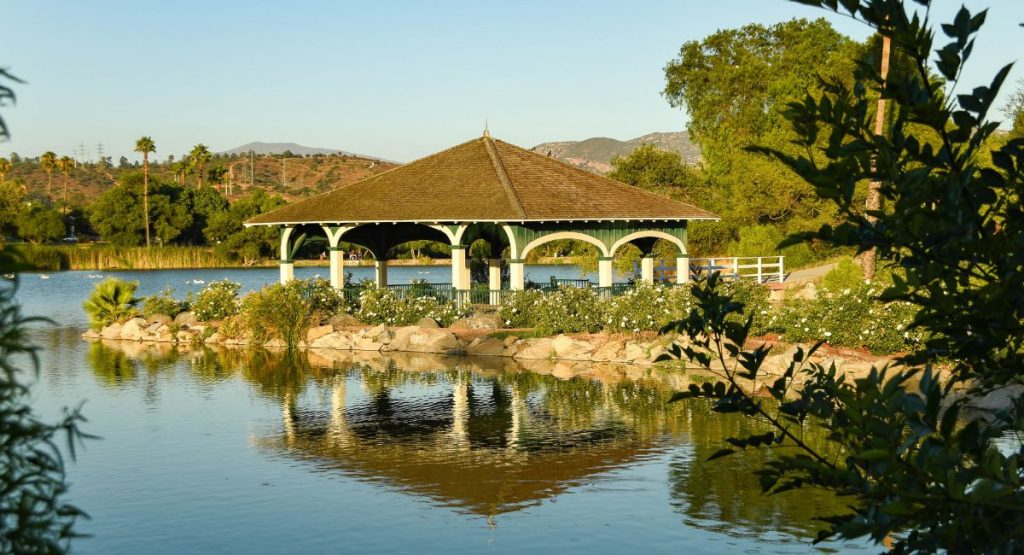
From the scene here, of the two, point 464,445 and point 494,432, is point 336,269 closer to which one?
point 494,432

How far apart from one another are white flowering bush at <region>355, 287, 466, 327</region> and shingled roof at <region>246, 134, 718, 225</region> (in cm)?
227

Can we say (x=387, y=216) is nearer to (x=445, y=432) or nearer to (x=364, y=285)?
(x=364, y=285)

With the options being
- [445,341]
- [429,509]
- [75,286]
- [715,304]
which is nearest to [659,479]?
[429,509]

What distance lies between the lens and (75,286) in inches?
2589

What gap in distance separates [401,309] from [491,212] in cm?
375

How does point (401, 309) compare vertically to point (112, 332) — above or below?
above

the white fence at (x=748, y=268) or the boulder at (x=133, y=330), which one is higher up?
the white fence at (x=748, y=268)

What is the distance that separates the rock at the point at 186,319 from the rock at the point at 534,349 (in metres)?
11.4

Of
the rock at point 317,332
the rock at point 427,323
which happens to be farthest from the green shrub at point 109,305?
the rock at point 427,323

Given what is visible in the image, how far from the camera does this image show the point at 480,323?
30922mm

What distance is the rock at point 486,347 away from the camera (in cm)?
2827

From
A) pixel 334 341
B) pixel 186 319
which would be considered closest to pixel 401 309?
pixel 334 341

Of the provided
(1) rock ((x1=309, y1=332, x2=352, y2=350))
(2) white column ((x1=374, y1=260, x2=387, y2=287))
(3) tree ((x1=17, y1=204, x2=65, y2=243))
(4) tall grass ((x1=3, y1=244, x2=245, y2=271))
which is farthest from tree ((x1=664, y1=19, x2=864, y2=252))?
(3) tree ((x1=17, y1=204, x2=65, y2=243))

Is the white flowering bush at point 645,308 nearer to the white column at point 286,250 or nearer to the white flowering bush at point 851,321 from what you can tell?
the white flowering bush at point 851,321
